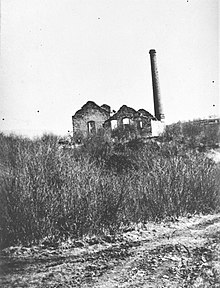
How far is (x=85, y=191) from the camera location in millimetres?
5582

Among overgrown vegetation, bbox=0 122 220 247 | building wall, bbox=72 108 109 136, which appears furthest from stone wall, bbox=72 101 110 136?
overgrown vegetation, bbox=0 122 220 247

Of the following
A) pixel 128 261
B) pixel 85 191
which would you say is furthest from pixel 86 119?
pixel 128 261

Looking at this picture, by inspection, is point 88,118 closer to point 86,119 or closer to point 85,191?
point 86,119

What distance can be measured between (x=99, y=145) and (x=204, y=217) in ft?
17.4

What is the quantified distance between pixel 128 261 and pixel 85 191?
200cm

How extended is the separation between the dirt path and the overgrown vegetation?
0.37 m

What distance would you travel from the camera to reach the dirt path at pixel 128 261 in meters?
3.09

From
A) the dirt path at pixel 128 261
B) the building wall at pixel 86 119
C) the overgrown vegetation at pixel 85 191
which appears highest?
the building wall at pixel 86 119

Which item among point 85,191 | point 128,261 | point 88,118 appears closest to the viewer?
point 128,261

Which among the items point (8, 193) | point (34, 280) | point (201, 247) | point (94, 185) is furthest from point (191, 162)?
point (34, 280)

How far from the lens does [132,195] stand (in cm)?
612

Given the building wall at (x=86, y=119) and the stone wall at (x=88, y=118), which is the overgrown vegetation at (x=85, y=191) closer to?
the stone wall at (x=88, y=118)

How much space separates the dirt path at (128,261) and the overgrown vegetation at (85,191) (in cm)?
37

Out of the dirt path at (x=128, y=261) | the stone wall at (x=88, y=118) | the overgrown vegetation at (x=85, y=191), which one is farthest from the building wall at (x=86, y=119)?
the dirt path at (x=128, y=261)
